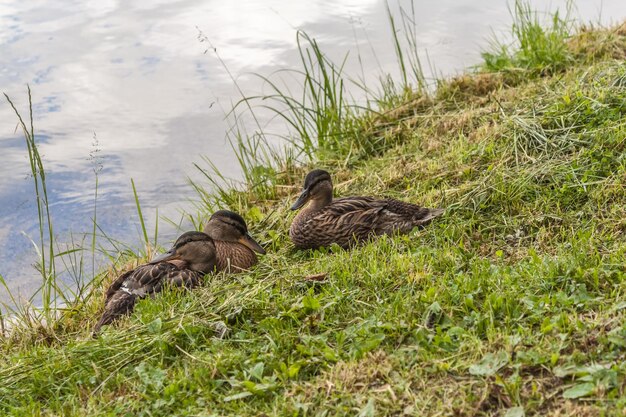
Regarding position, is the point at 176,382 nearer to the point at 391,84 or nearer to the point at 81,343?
the point at 81,343

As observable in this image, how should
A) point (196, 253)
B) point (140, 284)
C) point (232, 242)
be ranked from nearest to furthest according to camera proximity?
point (140, 284) < point (196, 253) < point (232, 242)

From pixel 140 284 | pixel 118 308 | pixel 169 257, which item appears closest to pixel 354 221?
pixel 169 257

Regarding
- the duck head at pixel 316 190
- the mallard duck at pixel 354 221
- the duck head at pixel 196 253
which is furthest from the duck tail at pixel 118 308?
the duck head at pixel 316 190

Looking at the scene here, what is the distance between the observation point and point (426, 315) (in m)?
4.09

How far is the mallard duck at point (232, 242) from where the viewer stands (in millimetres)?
5820

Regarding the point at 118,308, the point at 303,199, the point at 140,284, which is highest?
the point at 303,199

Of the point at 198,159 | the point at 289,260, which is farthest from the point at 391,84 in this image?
the point at 289,260

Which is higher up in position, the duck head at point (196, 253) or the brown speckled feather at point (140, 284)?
the duck head at point (196, 253)

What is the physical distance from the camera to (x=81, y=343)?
4.49 meters

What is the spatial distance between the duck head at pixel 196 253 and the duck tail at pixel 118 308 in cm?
53

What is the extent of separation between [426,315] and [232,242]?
2420 millimetres

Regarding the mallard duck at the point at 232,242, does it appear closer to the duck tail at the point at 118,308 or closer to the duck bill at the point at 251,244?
the duck bill at the point at 251,244

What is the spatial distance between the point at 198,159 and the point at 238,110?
2.77 ft

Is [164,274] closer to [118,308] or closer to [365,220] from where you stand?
[118,308]
